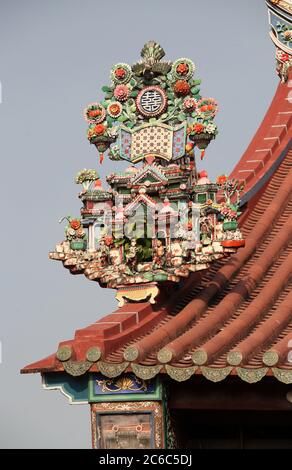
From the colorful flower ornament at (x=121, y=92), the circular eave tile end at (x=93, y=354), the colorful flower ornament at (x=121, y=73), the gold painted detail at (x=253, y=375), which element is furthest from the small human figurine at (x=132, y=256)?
the gold painted detail at (x=253, y=375)

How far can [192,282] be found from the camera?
64.2ft

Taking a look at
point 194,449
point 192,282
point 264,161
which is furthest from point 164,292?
point 264,161

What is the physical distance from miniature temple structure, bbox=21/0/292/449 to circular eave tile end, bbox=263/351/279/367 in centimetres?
17

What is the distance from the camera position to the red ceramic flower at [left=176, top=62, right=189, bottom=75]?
18.9 metres

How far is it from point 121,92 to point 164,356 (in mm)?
3427

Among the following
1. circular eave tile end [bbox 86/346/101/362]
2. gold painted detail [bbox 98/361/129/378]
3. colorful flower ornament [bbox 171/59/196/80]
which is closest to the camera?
gold painted detail [bbox 98/361/129/378]

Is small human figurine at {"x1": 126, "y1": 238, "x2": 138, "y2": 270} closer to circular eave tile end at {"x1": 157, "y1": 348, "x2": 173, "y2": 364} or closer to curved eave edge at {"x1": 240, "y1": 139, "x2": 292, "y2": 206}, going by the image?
circular eave tile end at {"x1": 157, "y1": 348, "x2": 173, "y2": 364}

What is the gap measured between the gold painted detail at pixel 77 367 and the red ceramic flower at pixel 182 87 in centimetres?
336

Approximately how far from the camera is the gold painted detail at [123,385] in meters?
17.8

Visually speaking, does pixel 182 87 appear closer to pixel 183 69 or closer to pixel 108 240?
pixel 183 69

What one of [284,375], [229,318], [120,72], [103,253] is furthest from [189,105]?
[284,375]

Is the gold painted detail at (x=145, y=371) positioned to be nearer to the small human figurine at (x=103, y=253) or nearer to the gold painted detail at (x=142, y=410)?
the gold painted detail at (x=142, y=410)

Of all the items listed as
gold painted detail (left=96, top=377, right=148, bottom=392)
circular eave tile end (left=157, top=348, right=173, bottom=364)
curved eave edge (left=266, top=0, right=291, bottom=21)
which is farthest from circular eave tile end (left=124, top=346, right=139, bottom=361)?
curved eave edge (left=266, top=0, right=291, bottom=21)
